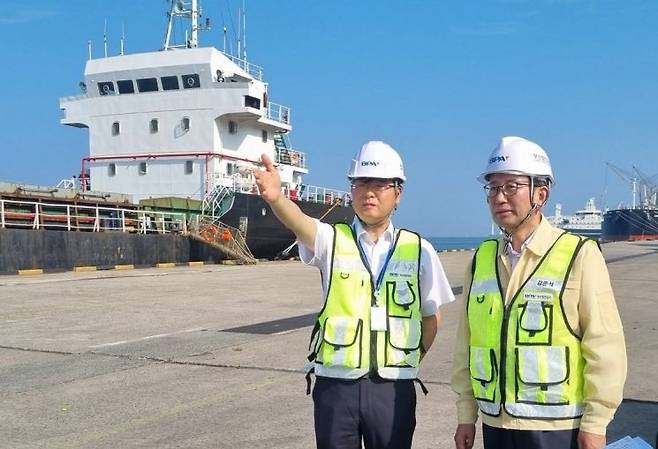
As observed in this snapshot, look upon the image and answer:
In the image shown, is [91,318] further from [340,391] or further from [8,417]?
[340,391]

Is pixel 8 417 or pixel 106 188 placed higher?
pixel 106 188

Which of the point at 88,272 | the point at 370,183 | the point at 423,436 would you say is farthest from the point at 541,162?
the point at 88,272

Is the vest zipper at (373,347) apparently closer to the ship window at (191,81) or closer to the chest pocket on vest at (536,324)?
the chest pocket on vest at (536,324)

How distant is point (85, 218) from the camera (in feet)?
71.2

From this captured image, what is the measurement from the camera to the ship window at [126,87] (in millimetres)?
28312

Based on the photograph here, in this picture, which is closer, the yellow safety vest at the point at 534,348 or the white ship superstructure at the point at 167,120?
the yellow safety vest at the point at 534,348

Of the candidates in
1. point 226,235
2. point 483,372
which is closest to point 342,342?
point 483,372

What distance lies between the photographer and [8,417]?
4941 mm

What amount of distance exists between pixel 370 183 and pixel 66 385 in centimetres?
438

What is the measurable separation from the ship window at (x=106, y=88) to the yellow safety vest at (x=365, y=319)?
92.7 ft

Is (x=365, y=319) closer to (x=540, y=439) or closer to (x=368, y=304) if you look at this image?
(x=368, y=304)

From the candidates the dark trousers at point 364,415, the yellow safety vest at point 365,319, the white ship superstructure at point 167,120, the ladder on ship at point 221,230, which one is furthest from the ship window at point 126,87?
the dark trousers at point 364,415

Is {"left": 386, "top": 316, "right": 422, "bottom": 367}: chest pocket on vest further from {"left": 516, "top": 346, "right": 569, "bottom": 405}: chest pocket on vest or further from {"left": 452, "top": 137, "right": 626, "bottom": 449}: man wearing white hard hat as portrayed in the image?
{"left": 516, "top": 346, "right": 569, "bottom": 405}: chest pocket on vest

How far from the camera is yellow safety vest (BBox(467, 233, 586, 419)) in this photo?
2.33 metres
